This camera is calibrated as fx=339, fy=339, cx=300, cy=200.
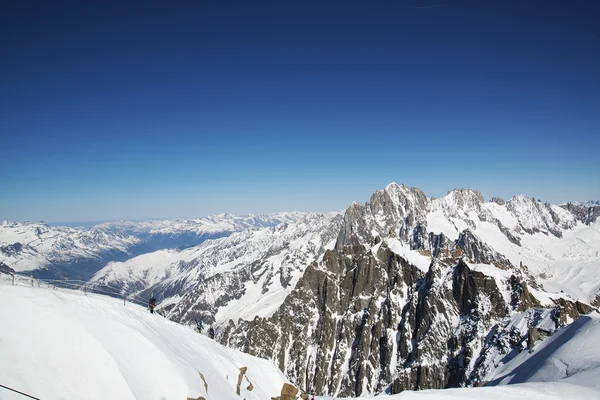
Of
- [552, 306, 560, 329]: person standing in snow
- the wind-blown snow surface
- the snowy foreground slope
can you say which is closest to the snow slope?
the snowy foreground slope

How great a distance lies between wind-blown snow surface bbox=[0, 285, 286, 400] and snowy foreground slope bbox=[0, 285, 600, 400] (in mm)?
45

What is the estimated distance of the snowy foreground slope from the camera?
18.8 meters

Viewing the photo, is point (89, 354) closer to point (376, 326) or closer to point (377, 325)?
point (376, 326)

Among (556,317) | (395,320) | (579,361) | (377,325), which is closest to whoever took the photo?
(579,361)

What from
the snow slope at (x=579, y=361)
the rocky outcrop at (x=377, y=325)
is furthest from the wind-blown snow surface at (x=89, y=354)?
the rocky outcrop at (x=377, y=325)

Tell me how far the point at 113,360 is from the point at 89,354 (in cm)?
144

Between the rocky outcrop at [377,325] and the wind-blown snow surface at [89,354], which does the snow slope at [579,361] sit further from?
the rocky outcrop at [377,325]

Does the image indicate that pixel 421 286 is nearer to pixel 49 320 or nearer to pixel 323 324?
pixel 323 324

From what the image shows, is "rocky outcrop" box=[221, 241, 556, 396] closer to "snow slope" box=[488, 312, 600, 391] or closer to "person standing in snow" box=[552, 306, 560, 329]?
"person standing in snow" box=[552, 306, 560, 329]

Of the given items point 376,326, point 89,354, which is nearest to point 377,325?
point 376,326

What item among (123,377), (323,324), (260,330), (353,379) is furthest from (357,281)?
(123,377)

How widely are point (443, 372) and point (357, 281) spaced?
209 ft

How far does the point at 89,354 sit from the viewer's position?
20.8 metres

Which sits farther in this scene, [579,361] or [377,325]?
[377,325]
